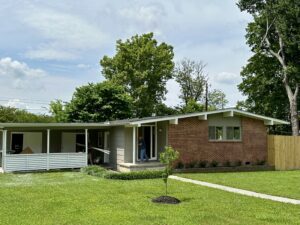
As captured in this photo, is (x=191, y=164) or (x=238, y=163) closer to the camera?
(x=191, y=164)

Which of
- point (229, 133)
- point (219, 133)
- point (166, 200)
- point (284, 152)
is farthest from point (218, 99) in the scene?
point (166, 200)

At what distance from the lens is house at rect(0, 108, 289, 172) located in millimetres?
20156

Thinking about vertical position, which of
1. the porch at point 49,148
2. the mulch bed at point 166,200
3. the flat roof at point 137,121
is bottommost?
the mulch bed at point 166,200

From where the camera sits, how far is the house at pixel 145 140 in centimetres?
2016

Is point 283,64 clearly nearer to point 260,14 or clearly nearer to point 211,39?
point 260,14

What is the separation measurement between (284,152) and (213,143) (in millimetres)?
4975

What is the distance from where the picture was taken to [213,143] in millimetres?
Result: 21906

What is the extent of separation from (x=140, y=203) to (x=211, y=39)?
1940 centimetres

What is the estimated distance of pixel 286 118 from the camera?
124 ft

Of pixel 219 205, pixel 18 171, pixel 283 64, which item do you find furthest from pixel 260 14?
pixel 219 205

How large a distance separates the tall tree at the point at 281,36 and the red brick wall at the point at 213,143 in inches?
377

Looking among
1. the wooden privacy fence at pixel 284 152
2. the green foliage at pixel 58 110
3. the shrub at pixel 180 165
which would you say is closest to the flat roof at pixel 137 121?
the wooden privacy fence at pixel 284 152

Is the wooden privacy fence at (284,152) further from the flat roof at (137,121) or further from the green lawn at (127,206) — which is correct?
the green lawn at (127,206)

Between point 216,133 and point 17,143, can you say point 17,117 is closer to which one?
point 17,143
